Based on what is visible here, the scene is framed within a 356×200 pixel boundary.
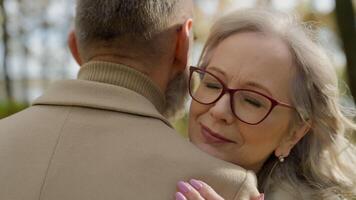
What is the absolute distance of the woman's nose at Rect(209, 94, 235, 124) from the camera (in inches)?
106

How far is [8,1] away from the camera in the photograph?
632 inches

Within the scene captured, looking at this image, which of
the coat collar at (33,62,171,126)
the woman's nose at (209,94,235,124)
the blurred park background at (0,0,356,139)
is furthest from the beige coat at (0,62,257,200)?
the blurred park background at (0,0,356,139)

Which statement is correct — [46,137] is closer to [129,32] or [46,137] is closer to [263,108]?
[129,32]

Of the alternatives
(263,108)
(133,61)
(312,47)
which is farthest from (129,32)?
(312,47)

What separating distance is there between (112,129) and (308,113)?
897 mm

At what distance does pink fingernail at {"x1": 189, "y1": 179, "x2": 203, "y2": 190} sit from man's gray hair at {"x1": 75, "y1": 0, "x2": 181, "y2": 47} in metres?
0.47

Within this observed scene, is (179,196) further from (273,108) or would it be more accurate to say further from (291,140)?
(291,140)

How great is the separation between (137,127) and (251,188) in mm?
387

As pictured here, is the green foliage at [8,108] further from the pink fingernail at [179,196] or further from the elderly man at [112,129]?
the pink fingernail at [179,196]

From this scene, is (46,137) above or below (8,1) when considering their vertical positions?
above

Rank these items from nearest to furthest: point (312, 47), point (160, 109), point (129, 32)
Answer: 1. point (129, 32)
2. point (160, 109)
3. point (312, 47)

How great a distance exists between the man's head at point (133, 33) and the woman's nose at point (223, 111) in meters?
0.22

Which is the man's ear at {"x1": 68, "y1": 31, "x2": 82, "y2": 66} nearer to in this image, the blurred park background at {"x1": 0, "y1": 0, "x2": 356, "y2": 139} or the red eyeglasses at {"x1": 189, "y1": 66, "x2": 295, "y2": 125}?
the red eyeglasses at {"x1": 189, "y1": 66, "x2": 295, "y2": 125}

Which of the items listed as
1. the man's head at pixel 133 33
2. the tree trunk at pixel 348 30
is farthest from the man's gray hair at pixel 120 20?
the tree trunk at pixel 348 30
